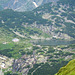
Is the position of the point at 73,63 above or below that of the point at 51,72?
above

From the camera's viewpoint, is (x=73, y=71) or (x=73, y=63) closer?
(x=73, y=71)

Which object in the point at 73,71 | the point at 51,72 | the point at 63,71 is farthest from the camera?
the point at 51,72

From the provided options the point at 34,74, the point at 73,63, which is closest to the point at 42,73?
the point at 34,74

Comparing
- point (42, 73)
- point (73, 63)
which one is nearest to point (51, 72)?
point (42, 73)

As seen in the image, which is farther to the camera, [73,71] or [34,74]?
[34,74]

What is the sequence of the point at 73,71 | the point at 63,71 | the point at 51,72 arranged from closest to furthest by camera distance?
the point at 73,71 → the point at 63,71 → the point at 51,72

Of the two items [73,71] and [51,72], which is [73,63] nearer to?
[73,71]

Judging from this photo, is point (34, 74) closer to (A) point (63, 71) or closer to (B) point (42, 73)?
(B) point (42, 73)

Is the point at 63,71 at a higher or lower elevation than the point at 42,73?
higher
